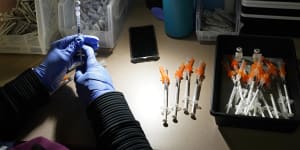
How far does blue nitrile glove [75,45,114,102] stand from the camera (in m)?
1.25

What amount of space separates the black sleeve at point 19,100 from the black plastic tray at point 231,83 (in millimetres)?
484

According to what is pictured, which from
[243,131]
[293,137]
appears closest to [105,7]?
[243,131]

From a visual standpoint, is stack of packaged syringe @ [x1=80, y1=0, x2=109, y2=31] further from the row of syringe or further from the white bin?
the row of syringe

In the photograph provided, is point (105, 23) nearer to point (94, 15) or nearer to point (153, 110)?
point (94, 15)

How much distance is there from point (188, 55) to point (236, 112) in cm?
30

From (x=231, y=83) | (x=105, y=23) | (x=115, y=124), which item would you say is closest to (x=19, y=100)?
(x=115, y=124)

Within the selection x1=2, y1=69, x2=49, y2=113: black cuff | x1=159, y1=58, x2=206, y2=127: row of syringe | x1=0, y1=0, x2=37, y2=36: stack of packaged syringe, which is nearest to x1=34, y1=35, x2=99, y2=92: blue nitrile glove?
x1=2, y1=69, x2=49, y2=113: black cuff

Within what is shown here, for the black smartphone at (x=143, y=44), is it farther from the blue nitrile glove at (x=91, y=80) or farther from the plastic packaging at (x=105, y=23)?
the blue nitrile glove at (x=91, y=80)

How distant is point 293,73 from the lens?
1351 mm

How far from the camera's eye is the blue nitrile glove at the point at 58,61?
52.6 inches

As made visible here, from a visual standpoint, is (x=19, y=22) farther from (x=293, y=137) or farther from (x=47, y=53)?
(x=293, y=137)

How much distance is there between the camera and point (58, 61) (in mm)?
1344

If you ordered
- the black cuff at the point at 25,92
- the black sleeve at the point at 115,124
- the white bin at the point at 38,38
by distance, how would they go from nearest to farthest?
1. the black sleeve at the point at 115,124
2. the black cuff at the point at 25,92
3. the white bin at the point at 38,38

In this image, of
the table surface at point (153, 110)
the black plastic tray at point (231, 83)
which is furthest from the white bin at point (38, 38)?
the black plastic tray at point (231, 83)
